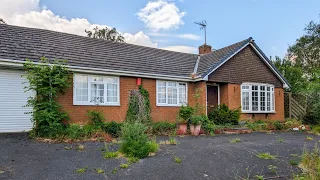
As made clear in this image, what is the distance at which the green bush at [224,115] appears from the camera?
580 inches

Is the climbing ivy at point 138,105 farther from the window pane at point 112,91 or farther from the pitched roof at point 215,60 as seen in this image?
the pitched roof at point 215,60

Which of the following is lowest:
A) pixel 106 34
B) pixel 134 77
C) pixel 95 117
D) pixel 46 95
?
pixel 95 117

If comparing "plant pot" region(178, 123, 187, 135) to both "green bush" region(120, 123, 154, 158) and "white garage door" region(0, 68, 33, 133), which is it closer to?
"green bush" region(120, 123, 154, 158)

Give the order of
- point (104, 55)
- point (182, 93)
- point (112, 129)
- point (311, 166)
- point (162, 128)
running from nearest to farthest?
point (311, 166) → point (112, 129) → point (162, 128) → point (104, 55) → point (182, 93)

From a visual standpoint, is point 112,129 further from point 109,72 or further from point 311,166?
point 311,166

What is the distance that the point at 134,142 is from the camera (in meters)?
6.66

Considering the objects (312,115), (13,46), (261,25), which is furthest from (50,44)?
(312,115)

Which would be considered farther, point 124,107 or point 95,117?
point 124,107

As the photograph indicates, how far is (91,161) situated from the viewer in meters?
6.37

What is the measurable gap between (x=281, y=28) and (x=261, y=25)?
1.26 m

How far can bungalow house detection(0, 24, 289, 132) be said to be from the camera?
11117 millimetres

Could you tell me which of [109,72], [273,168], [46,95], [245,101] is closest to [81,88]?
[109,72]

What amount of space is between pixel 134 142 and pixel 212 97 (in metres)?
10.4

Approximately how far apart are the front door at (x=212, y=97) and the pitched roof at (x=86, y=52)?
174cm
